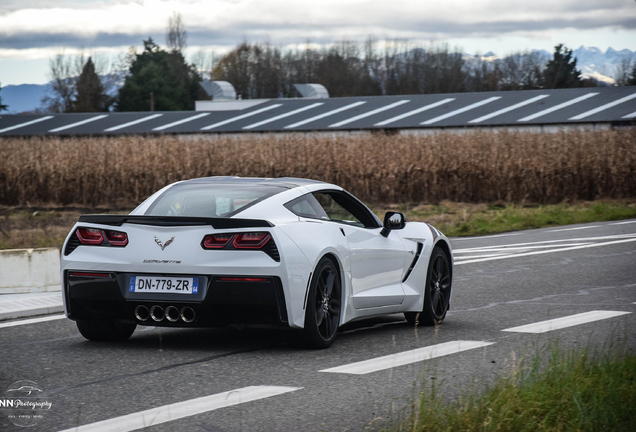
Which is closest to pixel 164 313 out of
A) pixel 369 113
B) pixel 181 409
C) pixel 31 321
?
pixel 181 409

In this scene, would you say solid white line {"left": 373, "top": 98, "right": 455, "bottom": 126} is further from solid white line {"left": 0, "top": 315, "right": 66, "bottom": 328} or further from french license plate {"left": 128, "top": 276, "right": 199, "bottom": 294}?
french license plate {"left": 128, "top": 276, "right": 199, "bottom": 294}

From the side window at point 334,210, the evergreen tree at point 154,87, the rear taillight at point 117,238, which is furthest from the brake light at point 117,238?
the evergreen tree at point 154,87

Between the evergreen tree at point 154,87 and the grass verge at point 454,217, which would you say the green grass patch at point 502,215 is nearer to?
the grass verge at point 454,217

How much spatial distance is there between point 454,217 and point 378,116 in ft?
108

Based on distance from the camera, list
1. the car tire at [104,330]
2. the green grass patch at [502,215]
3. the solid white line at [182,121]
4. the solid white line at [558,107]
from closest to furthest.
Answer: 1. the car tire at [104,330]
2. the green grass patch at [502,215]
3. the solid white line at [558,107]
4. the solid white line at [182,121]

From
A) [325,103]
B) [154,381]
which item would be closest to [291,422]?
[154,381]

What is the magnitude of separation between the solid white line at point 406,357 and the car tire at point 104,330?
80.5 inches

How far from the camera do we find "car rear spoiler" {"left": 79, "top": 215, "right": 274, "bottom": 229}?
6582mm

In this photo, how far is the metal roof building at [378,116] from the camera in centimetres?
5047

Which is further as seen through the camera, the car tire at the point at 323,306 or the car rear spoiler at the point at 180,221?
the car tire at the point at 323,306

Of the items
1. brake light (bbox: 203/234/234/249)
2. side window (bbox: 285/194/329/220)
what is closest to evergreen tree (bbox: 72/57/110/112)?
side window (bbox: 285/194/329/220)

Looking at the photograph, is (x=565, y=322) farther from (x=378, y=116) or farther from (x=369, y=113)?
(x=369, y=113)

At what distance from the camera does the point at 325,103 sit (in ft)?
214

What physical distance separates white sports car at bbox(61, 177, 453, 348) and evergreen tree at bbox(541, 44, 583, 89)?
10274cm
